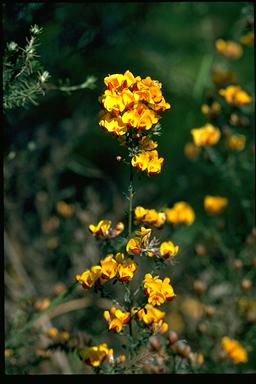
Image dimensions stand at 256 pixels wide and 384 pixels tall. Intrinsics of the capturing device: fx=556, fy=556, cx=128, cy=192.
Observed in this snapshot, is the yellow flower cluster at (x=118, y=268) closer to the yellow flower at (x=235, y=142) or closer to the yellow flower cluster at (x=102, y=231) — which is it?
the yellow flower cluster at (x=102, y=231)

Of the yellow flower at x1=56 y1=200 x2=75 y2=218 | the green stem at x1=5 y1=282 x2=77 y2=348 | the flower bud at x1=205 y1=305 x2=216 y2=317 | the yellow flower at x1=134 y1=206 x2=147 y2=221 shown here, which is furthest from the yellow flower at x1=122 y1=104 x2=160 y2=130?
the yellow flower at x1=56 y1=200 x2=75 y2=218

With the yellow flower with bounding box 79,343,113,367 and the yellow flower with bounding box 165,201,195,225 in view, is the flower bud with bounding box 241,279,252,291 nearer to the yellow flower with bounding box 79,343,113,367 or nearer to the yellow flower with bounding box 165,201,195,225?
the yellow flower with bounding box 165,201,195,225

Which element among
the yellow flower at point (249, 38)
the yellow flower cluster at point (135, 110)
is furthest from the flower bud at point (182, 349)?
the yellow flower at point (249, 38)

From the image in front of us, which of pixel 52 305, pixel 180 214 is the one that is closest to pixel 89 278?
pixel 52 305

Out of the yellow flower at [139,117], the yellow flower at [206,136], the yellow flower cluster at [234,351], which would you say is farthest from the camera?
the yellow flower at [206,136]

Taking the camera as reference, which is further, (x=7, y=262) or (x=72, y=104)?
(x=72, y=104)

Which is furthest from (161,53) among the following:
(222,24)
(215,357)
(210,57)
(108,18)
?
(215,357)

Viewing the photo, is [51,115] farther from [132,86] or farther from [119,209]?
[132,86]
